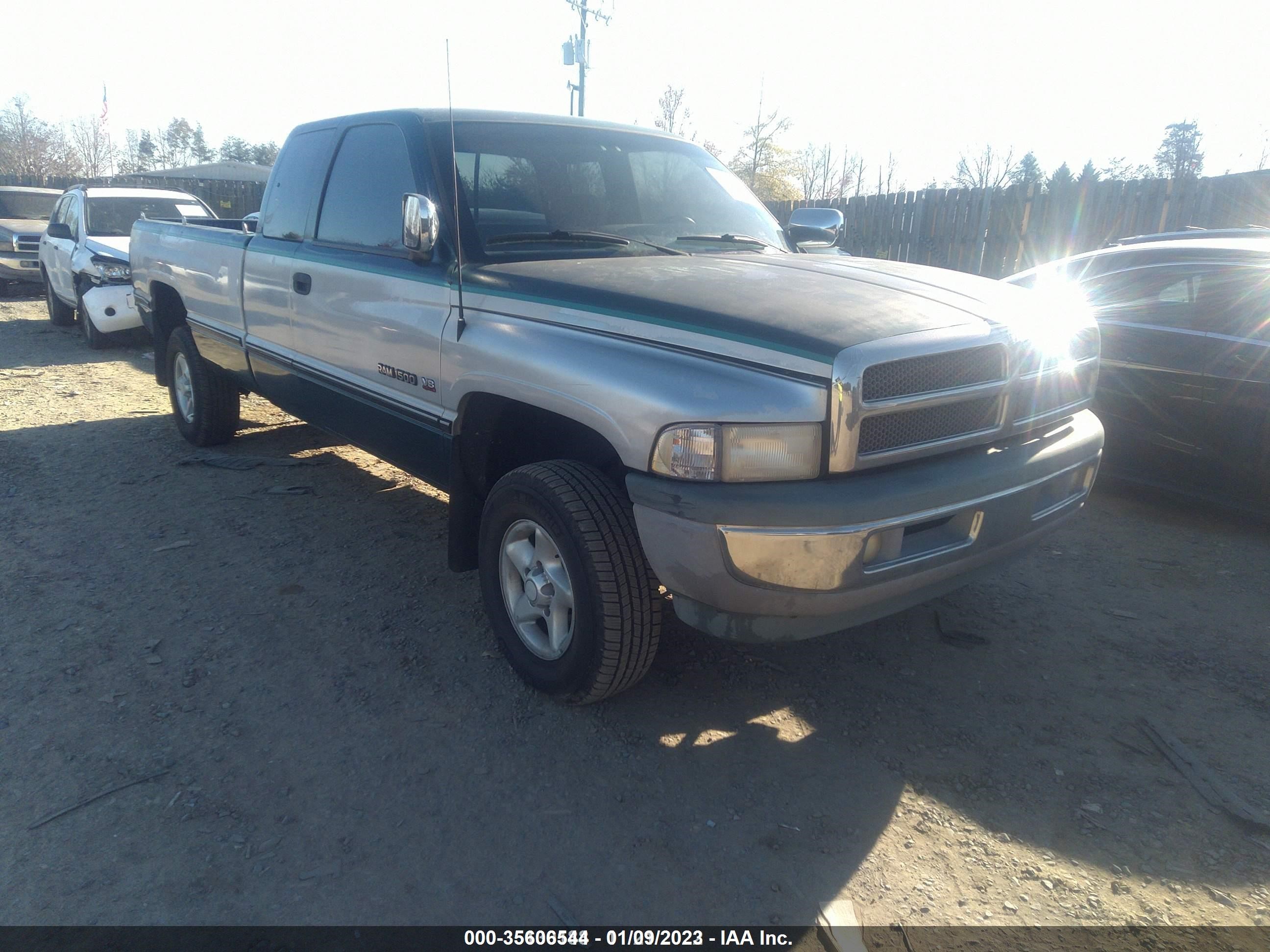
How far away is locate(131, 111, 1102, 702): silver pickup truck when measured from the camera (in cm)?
240

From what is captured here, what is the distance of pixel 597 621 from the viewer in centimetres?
273

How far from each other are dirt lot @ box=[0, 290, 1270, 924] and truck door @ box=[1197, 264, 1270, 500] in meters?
0.48

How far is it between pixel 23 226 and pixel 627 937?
682 inches

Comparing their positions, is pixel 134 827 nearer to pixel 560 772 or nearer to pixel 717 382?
pixel 560 772

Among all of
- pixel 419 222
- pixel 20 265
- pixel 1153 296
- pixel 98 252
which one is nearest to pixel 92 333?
pixel 98 252

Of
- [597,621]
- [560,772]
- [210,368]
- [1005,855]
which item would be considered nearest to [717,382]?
[597,621]

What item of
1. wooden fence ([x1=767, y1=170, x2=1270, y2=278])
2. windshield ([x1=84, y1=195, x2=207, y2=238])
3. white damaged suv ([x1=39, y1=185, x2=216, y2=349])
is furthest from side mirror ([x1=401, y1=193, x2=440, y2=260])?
windshield ([x1=84, y1=195, x2=207, y2=238])

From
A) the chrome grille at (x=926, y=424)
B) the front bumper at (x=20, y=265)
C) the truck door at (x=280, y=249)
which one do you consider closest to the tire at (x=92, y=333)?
the front bumper at (x=20, y=265)

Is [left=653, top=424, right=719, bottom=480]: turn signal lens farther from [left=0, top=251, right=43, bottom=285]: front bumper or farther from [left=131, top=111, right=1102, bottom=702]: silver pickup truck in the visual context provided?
[left=0, top=251, right=43, bottom=285]: front bumper

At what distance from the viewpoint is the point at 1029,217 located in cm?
1036

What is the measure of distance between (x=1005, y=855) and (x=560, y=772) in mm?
1291

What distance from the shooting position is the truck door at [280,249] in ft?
14.5

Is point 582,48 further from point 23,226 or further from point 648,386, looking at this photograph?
point 648,386

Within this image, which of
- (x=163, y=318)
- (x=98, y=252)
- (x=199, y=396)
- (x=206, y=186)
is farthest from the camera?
(x=206, y=186)
